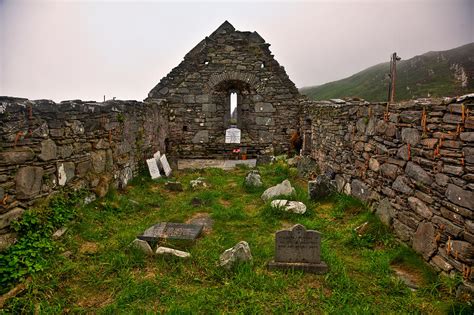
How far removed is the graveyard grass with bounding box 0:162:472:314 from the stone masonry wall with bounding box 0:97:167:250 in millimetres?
670

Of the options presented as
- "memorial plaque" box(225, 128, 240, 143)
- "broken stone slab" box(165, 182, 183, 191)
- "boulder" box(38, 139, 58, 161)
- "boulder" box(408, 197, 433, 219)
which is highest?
"boulder" box(38, 139, 58, 161)

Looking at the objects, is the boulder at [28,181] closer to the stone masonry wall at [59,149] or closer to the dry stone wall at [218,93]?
the stone masonry wall at [59,149]

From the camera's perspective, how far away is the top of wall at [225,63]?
45.0 feet

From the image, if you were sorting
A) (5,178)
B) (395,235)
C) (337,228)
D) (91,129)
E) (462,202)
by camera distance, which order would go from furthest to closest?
(91,129) → (337,228) → (395,235) → (5,178) → (462,202)

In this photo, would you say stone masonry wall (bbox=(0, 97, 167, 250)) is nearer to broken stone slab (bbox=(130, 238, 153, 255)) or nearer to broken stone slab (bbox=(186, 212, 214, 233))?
broken stone slab (bbox=(130, 238, 153, 255))

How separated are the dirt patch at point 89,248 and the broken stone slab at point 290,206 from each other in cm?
324

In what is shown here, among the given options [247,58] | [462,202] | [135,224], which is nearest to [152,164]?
[135,224]

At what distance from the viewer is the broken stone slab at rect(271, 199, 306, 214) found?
21.1ft

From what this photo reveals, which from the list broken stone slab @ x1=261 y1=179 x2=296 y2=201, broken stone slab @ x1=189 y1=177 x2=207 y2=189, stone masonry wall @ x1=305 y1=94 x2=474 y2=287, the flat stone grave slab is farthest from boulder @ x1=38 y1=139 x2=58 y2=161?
stone masonry wall @ x1=305 y1=94 x2=474 y2=287

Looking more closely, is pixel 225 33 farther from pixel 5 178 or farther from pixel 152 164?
pixel 5 178

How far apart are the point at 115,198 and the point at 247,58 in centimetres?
903

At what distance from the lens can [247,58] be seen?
1375cm

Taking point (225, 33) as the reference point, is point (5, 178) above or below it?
below

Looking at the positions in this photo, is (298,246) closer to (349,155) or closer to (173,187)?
(349,155)
